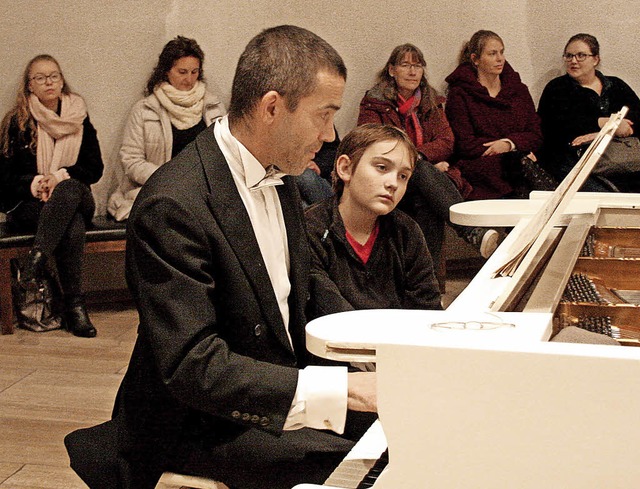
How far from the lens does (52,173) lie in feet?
16.4

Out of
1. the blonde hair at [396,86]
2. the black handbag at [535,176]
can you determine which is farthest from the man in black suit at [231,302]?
the blonde hair at [396,86]

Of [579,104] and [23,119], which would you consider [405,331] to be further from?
[579,104]

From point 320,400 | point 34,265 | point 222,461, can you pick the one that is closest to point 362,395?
point 320,400

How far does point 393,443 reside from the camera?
1277 mm

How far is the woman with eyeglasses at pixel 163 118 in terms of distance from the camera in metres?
5.23

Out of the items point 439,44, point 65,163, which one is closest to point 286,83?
point 65,163

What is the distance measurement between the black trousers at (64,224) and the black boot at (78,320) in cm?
4

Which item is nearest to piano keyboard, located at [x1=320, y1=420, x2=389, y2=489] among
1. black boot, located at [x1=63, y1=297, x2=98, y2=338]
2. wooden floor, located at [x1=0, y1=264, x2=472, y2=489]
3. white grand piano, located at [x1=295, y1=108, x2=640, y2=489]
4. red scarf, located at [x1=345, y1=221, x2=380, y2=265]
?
white grand piano, located at [x1=295, y1=108, x2=640, y2=489]

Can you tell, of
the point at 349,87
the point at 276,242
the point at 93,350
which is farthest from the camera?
the point at 349,87

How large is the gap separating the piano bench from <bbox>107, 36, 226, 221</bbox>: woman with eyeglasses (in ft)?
11.6

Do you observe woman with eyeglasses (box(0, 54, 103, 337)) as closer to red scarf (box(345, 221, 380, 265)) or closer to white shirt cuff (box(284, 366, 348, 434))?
red scarf (box(345, 221, 380, 265))

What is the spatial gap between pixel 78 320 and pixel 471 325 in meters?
3.71

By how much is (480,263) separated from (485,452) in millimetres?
4922

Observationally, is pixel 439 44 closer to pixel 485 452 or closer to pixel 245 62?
pixel 245 62
